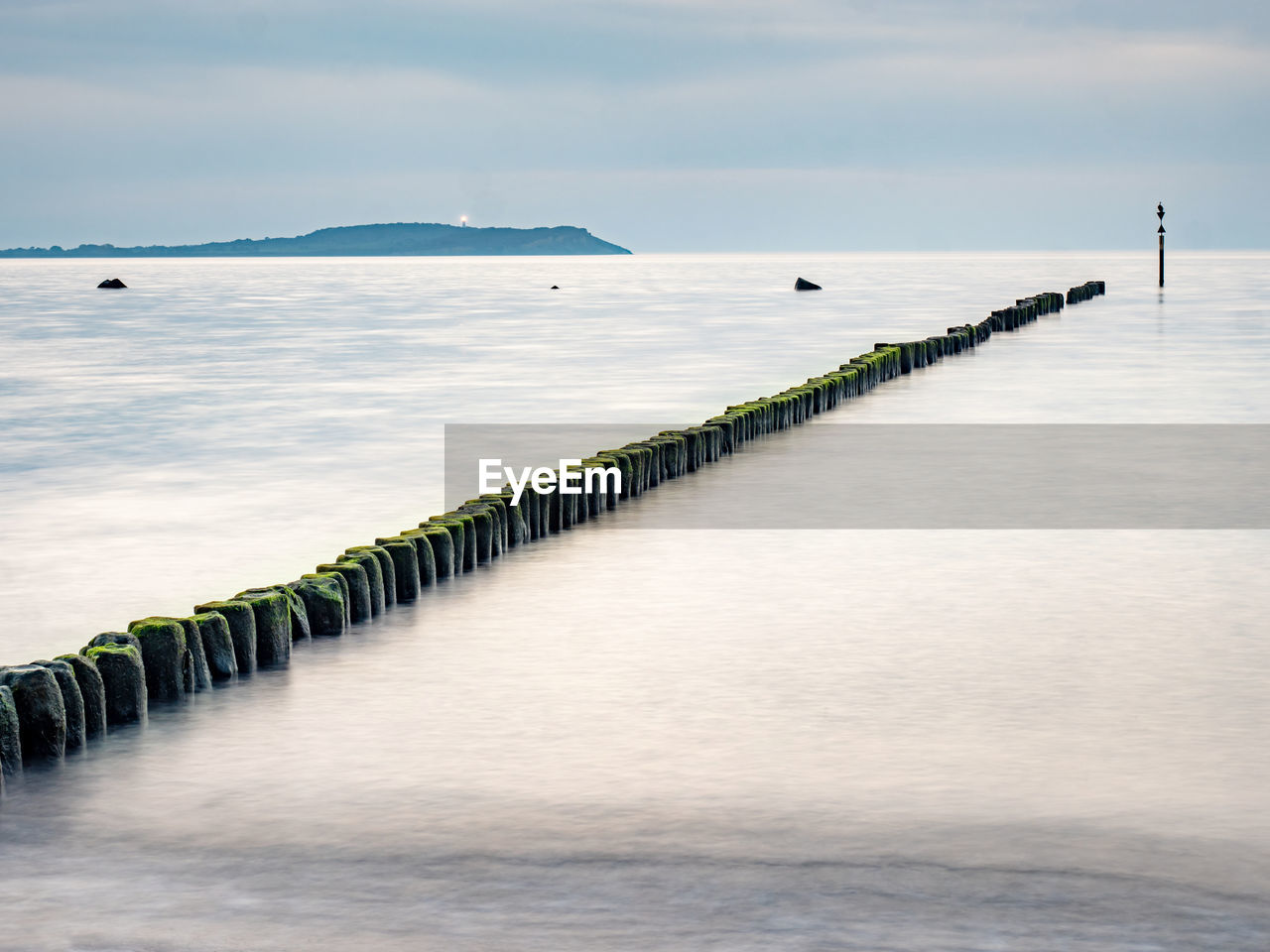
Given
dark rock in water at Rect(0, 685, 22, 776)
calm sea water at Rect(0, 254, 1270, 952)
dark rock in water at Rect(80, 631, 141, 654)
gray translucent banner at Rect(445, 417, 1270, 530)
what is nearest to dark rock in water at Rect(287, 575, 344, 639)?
calm sea water at Rect(0, 254, 1270, 952)

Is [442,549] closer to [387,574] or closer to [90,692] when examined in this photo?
[387,574]

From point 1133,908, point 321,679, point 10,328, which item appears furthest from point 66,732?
point 10,328

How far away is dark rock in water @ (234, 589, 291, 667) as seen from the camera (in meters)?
9.54

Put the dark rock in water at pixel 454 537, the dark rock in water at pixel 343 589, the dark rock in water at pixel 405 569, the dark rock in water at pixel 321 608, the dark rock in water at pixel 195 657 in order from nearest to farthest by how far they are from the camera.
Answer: the dark rock in water at pixel 195 657, the dark rock in water at pixel 321 608, the dark rock in water at pixel 343 589, the dark rock in water at pixel 405 569, the dark rock in water at pixel 454 537

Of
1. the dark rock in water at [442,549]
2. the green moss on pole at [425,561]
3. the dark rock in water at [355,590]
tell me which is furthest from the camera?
the dark rock in water at [442,549]

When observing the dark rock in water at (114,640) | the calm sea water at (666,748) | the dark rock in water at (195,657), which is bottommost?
the calm sea water at (666,748)

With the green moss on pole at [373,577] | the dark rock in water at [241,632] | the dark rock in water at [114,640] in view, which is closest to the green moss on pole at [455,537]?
the green moss on pole at [373,577]

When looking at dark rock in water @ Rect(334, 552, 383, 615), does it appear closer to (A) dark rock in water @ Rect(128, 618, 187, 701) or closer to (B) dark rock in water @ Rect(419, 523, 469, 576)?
(B) dark rock in water @ Rect(419, 523, 469, 576)

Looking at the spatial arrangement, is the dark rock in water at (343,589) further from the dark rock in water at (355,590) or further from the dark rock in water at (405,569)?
the dark rock in water at (405,569)

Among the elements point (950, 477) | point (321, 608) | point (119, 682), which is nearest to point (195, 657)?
point (119, 682)

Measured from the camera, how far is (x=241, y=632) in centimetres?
939

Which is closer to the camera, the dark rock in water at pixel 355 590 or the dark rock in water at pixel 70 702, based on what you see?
the dark rock in water at pixel 70 702

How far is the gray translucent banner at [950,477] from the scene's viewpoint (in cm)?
1460

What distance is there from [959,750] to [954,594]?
11.8 feet
